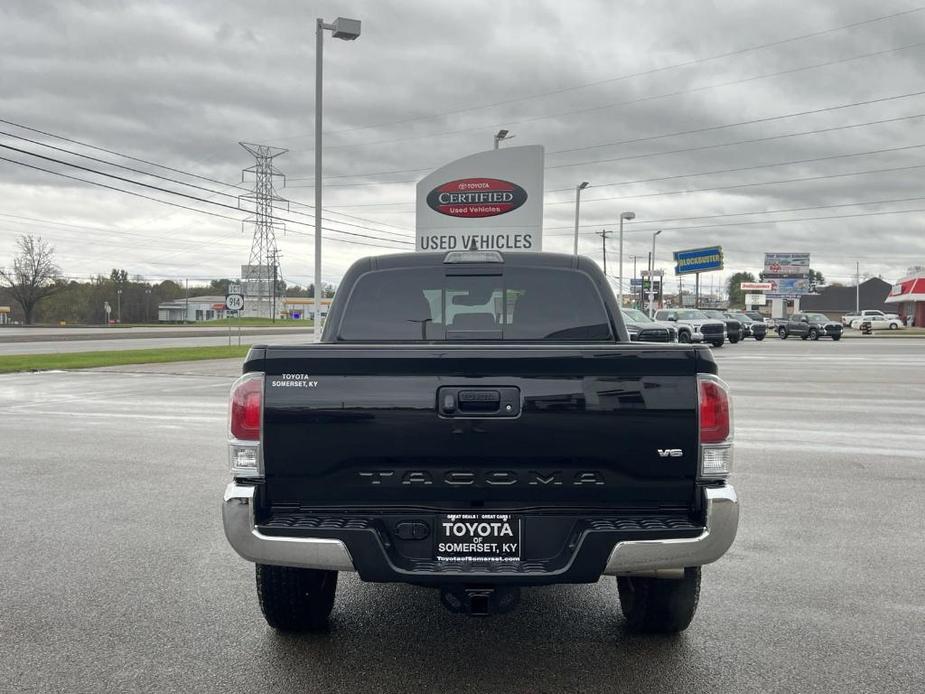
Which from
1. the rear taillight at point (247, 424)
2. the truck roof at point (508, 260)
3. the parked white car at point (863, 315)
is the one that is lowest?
the rear taillight at point (247, 424)

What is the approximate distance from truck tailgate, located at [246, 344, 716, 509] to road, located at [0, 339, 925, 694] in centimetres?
89

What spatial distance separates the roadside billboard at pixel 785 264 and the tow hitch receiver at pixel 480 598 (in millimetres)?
98033

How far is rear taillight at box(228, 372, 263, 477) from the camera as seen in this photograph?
10.4ft

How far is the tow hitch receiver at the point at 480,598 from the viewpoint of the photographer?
3133 mm

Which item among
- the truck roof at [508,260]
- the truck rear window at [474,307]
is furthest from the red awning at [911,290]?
the truck rear window at [474,307]

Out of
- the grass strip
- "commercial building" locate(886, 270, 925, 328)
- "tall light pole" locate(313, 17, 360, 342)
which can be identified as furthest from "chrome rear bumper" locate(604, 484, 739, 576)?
"commercial building" locate(886, 270, 925, 328)

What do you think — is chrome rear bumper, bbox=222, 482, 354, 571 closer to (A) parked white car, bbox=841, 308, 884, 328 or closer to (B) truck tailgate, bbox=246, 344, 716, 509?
(B) truck tailgate, bbox=246, 344, 716, 509

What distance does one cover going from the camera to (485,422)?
3.12 m

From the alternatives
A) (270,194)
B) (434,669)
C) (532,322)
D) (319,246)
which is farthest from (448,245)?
(270,194)

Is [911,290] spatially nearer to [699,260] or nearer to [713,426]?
[699,260]

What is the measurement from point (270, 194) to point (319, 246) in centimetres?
5216

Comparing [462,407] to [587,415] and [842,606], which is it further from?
[842,606]

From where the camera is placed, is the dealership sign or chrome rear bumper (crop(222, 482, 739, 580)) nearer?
chrome rear bumper (crop(222, 482, 739, 580))

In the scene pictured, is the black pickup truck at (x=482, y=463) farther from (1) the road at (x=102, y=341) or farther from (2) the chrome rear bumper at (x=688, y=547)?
(1) the road at (x=102, y=341)
